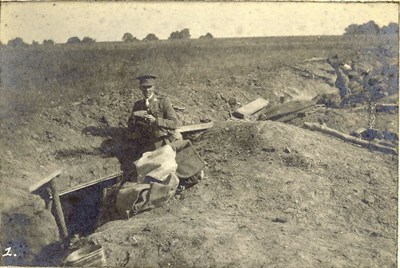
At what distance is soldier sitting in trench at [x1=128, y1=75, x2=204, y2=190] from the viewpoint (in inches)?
233

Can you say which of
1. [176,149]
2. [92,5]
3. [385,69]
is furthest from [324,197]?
[92,5]

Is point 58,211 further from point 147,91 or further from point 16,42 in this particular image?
point 16,42

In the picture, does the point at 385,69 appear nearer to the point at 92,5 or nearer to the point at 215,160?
the point at 215,160

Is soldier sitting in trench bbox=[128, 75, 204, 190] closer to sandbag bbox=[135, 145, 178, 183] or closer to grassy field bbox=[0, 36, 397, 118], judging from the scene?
sandbag bbox=[135, 145, 178, 183]

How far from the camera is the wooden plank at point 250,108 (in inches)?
297

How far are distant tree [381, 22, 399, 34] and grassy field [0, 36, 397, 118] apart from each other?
13 centimetres

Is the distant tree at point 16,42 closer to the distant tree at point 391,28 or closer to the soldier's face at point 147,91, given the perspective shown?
the soldier's face at point 147,91

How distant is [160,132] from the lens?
19.9 feet

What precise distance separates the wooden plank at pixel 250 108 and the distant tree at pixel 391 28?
97.2 inches

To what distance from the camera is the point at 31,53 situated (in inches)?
256

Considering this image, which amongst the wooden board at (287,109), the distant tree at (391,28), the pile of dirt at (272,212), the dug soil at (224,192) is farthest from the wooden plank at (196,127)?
the distant tree at (391,28)

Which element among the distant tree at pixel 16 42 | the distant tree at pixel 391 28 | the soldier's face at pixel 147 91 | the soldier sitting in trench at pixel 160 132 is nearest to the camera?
the distant tree at pixel 391 28

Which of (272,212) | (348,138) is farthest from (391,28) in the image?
(272,212)

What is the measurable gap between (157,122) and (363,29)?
3.24m
